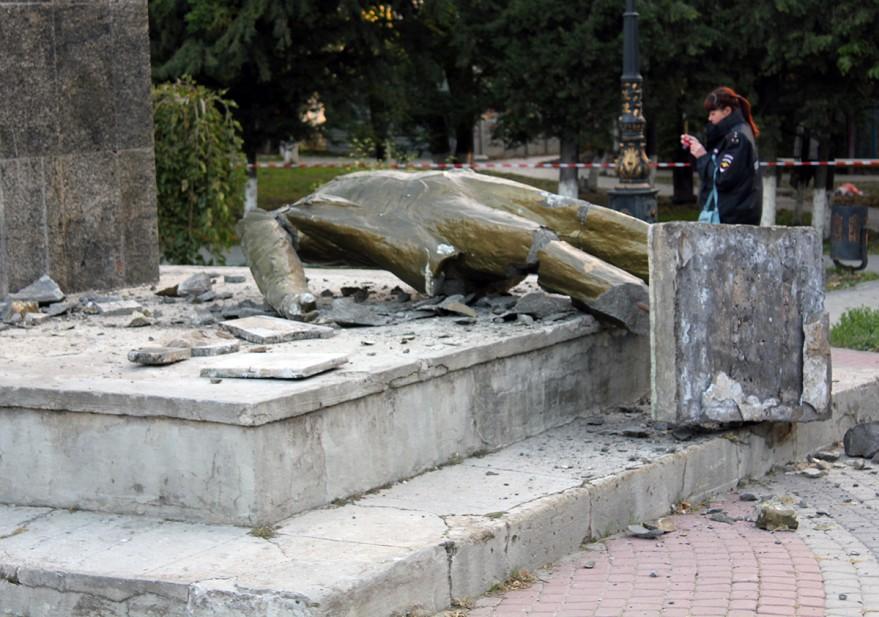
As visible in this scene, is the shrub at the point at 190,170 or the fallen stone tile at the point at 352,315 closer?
the fallen stone tile at the point at 352,315

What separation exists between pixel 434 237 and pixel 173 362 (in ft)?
6.00

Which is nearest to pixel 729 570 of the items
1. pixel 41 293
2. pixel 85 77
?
pixel 41 293

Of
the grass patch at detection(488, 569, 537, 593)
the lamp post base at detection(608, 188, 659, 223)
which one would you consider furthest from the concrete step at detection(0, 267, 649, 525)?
the lamp post base at detection(608, 188, 659, 223)

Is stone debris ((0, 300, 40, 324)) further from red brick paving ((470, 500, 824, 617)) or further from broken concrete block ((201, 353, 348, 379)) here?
red brick paving ((470, 500, 824, 617))

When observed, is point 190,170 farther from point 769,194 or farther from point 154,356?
point 769,194

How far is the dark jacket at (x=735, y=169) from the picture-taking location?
844cm

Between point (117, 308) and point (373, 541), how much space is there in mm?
3253

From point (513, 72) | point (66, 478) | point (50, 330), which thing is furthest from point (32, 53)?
point (513, 72)

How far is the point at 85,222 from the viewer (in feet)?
29.3

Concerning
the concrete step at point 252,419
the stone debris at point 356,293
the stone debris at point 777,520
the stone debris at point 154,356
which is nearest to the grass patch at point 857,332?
the stone debris at point 356,293

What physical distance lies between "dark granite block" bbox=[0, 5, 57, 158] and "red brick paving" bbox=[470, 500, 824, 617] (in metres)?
4.45

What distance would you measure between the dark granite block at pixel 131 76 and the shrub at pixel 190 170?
2.90 metres

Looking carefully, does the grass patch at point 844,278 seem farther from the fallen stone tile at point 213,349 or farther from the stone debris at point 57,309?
the fallen stone tile at point 213,349

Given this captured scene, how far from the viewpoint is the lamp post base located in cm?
1593
